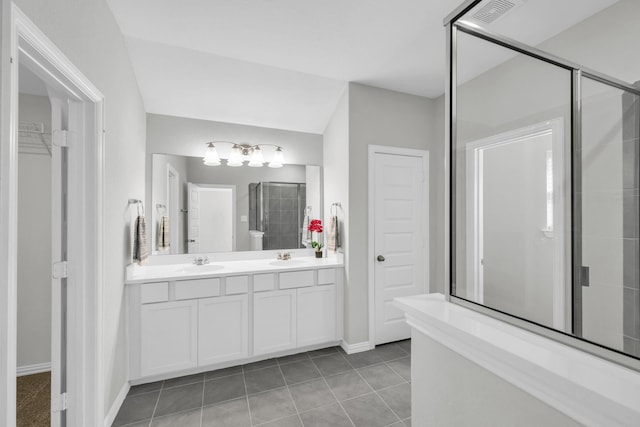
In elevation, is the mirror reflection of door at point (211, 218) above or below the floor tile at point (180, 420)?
above

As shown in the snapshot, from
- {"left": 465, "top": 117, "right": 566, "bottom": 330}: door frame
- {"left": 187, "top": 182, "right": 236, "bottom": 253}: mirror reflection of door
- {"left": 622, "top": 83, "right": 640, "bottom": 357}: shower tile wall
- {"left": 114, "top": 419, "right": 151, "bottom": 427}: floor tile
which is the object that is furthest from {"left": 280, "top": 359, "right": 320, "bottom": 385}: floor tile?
{"left": 622, "top": 83, "right": 640, "bottom": 357}: shower tile wall

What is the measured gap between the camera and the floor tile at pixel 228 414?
1808 millimetres

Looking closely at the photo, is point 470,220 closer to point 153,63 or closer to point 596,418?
point 596,418

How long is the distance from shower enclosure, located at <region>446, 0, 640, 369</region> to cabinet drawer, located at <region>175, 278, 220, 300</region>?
1879 millimetres

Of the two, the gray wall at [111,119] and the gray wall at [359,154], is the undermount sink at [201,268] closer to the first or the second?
the gray wall at [111,119]

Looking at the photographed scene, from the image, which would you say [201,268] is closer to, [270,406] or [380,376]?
[270,406]

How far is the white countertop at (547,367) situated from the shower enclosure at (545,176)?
0.15 ft

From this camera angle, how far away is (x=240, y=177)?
122 inches

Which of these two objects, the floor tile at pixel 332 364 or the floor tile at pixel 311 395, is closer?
the floor tile at pixel 311 395

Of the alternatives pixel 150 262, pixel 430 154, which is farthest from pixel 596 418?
pixel 150 262

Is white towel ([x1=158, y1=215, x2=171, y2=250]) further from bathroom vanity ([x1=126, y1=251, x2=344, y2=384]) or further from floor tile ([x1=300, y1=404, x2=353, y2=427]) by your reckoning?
floor tile ([x1=300, y1=404, x2=353, y2=427])

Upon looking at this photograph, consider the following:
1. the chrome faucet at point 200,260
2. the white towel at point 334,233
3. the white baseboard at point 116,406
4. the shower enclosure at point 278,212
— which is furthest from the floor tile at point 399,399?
the chrome faucet at point 200,260

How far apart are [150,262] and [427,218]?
2.81 m

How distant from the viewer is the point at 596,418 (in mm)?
572
